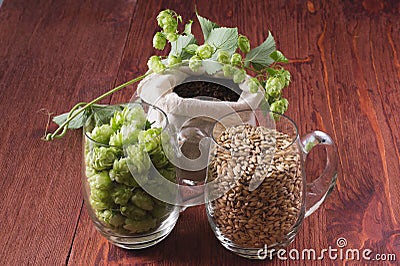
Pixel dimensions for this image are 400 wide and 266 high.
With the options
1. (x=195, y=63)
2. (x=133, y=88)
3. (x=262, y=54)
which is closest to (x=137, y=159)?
Answer: (x=195, y=63)

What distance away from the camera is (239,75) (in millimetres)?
1005

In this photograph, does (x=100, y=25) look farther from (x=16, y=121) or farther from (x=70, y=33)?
(x=16, y=121)

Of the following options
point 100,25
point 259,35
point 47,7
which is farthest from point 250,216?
point 47,7

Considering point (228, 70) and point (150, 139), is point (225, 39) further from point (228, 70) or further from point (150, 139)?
point (150, 139)

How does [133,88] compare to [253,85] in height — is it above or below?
below

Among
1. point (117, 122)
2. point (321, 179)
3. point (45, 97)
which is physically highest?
point (117, 122)

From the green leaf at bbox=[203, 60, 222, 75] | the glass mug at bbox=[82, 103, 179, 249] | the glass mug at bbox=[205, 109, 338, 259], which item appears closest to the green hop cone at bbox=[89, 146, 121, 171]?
the glass mug at bbox=[82, 103, 179, 249]

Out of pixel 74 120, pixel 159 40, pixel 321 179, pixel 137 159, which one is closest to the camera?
pixel 137 159

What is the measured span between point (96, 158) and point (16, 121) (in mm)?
453

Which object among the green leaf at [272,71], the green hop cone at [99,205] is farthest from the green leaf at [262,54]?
the green hop cone at [99,205]

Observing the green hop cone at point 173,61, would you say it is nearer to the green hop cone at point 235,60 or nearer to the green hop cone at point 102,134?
the green hop cone at point 235,60

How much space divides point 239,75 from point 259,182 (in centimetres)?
22

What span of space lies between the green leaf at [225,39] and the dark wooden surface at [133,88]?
0.27 meters

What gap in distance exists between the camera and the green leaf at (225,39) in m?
1.03
